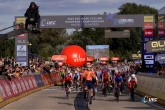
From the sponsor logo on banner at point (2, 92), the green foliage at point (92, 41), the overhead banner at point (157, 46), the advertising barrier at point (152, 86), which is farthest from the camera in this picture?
the green foliage at point (92, 41)

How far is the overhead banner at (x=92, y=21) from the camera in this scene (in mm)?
46062

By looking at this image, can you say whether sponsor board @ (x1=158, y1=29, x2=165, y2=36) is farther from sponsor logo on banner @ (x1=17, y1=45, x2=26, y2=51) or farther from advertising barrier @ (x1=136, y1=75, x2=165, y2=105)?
sponsor logo on banner @ (x1=17, y1=45, x2=26, y2=51)

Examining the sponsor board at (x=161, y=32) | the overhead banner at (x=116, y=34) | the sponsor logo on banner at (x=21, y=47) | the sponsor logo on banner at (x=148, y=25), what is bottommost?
the sponsor logo on banner at (x=21, y=47)

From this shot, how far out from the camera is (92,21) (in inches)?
1838

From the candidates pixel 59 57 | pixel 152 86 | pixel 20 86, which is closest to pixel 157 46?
pixel 152 86

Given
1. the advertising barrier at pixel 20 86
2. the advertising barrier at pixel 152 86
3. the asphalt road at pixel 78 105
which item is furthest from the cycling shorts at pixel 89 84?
the advertising barrier at pixel 20 86

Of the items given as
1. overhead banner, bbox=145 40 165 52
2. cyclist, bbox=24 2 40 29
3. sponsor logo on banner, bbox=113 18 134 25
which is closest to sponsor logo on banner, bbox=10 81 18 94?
overhead banner, bbox=145 40 165 52

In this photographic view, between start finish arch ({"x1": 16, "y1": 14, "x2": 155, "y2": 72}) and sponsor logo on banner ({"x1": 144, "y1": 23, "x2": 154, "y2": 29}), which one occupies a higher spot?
start finish arch ({"x1": 16, "y1": 14, "x2": 155, "y2": 72})

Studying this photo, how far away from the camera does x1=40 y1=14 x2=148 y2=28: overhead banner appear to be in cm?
4606

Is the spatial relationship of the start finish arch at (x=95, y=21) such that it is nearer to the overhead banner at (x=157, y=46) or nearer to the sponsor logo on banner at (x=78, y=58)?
the sponsor logo on banner at (x=78, y=58)

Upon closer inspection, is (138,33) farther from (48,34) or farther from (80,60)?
(80,60)

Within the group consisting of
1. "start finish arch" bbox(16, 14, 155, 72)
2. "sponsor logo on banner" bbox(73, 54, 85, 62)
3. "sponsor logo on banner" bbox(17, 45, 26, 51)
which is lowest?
"sponsor logo on banner" bbox(73, 54, 85, 62)

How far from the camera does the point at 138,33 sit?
317ft

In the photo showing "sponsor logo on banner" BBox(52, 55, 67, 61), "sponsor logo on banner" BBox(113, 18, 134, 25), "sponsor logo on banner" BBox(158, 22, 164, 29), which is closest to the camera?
"sponsor logo on banner" BBox(158, 22, 164, 29)
